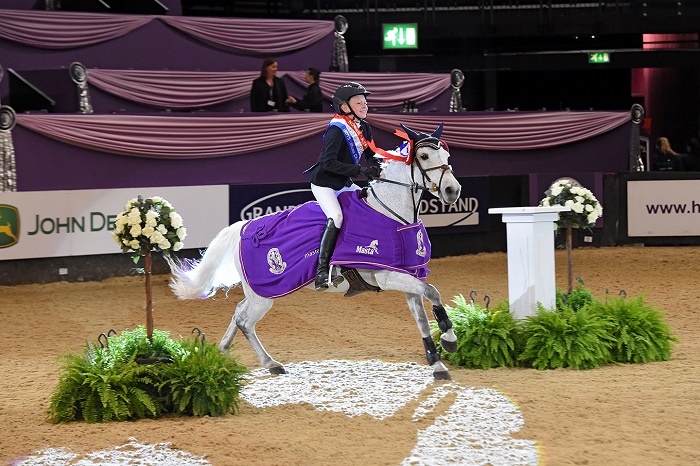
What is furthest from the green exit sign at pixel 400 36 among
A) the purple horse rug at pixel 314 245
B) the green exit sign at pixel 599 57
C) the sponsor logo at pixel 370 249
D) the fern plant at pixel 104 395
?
the fern plant at pixel 104 395

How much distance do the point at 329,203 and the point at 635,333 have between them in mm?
3071

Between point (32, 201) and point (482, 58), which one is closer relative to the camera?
point (32, 201)

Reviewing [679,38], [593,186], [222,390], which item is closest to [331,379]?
[222,390]

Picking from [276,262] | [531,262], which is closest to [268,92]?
[276,262]

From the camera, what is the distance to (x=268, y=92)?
15945mm

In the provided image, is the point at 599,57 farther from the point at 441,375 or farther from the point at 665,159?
the point at 441,375

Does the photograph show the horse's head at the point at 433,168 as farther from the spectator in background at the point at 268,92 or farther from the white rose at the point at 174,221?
the spectator in background at the point at 268,92

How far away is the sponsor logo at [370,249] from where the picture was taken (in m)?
8.41

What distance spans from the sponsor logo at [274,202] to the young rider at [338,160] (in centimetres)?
640

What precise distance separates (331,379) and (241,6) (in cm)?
1438

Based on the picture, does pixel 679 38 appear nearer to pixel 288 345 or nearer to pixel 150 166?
pixel 150 166

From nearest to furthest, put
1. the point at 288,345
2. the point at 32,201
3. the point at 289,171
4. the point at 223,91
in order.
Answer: the point at 288,345, the point at 32,201, the point at 289,171, the point at 223,91

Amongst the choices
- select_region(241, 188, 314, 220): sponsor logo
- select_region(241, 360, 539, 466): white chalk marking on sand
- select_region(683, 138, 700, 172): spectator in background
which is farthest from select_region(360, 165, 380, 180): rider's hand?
select_region(683, 138, 700, 172): spectator in background

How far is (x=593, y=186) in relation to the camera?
17.9 m
